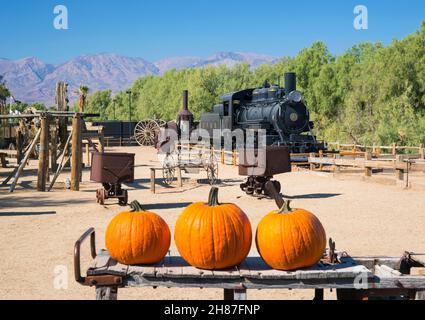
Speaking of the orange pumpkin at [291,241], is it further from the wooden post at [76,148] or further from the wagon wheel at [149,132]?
the wagon wheel at [149,132]

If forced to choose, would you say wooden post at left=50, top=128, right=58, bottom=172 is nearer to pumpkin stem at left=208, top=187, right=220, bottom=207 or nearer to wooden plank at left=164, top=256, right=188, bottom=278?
wooden plank at left=164, top=256, right=188, bottom=278

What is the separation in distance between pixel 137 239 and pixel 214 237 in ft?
2.20

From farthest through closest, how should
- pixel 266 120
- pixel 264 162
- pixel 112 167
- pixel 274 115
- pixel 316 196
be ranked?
pixel 266 120 < pixel 274 115 < pixel 316 196 < pixel 264 162 < pixel 112 167

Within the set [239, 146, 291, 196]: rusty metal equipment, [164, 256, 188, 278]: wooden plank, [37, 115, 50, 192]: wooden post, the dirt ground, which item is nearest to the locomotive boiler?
the dirt ground

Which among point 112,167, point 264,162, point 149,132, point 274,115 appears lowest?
point 112,167

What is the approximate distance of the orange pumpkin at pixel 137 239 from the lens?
4719mm

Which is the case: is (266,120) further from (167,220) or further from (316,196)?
(167,220)

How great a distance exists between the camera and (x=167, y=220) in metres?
12.3

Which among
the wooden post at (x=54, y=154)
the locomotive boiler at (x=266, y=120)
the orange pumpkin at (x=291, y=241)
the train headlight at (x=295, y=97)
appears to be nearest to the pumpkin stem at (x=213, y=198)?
the orange pumpkin at (x=291, y=241)

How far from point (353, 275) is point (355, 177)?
17187 mm

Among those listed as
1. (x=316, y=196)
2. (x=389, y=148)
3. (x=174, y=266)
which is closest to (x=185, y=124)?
(x=389, y=148)
